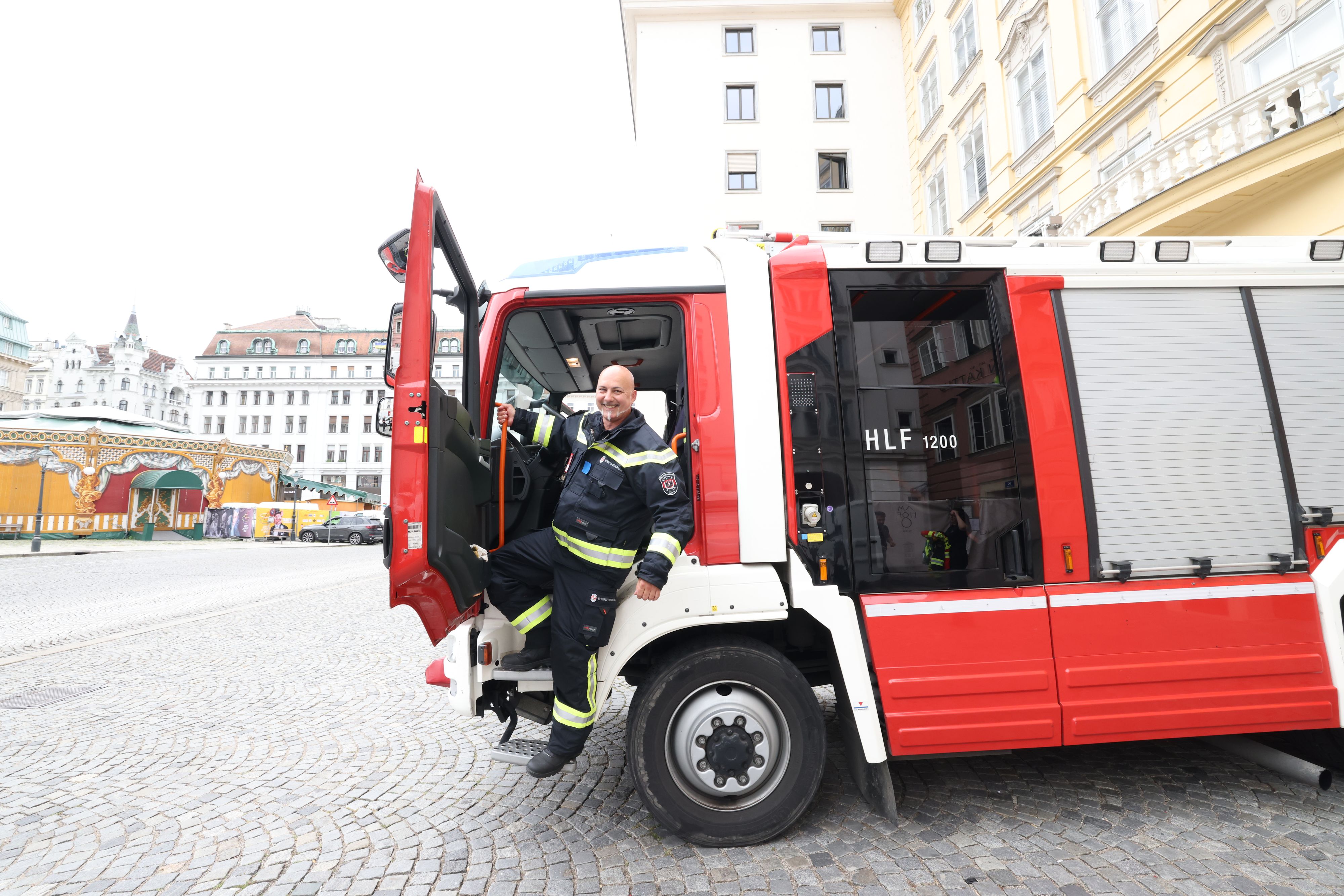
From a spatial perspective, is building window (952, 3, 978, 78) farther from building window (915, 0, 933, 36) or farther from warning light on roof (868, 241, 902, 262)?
warning light on roof (868, 241, 902, 262)

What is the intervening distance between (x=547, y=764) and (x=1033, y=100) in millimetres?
17381

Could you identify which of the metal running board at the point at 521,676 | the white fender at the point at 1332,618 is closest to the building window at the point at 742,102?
the white fender at the point at 1332,618

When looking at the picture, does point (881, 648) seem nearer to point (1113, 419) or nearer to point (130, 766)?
point (1113, 419)

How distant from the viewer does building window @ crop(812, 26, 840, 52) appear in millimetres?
26031

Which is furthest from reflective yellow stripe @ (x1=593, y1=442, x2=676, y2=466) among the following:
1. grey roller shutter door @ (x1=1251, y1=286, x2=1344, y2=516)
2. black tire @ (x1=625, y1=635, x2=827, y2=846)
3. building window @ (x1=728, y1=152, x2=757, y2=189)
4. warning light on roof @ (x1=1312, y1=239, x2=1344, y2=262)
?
building window @ (x1=728, y1=152, x2=757, y2=189)

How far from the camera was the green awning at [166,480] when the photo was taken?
3209 cm

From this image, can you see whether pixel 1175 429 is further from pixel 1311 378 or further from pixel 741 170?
pixel 741 170

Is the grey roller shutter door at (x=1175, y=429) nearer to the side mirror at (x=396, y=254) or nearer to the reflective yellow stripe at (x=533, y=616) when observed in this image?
the reflective yellow stripe at (x=533, y=616)

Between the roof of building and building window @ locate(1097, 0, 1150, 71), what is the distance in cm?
3904

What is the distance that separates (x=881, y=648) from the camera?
9.23 ft

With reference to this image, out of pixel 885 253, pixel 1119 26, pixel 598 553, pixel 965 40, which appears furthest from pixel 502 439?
pixel 965 40

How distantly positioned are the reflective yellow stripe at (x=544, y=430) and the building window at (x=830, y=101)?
26314 millimetres

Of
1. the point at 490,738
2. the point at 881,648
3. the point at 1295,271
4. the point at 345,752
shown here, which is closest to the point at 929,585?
the point at 881,648

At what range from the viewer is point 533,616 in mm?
3021
